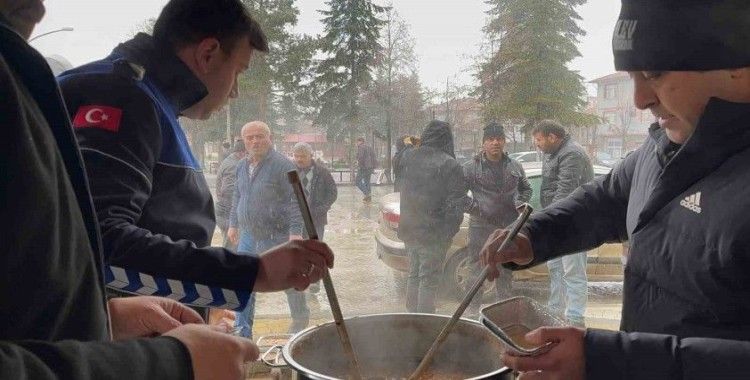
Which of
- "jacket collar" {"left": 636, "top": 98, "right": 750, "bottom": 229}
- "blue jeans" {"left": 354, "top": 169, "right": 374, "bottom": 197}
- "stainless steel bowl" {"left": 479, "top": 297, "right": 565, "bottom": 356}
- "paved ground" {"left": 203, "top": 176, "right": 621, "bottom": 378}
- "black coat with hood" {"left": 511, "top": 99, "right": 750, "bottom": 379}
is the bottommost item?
"paved ground" {"left": 203, "top": 176, "right": 621, "bottom": 378}

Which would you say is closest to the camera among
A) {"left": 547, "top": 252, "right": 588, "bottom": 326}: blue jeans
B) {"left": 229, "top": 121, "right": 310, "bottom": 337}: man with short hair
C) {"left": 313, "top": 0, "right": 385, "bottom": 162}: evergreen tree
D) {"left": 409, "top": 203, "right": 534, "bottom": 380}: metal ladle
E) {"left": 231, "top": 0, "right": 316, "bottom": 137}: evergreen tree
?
{"left": 409, "top": 203, "right": 534, "bottom": 380}: metal ladle

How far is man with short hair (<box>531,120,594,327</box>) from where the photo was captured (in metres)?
4.55

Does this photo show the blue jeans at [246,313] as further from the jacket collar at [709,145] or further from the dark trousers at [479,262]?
the jacket collar at [709,145]

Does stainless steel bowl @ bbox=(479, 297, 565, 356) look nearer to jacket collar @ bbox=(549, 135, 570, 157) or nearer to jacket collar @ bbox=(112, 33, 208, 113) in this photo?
jacket collar @ bbox=(112, 33, 208, 113)

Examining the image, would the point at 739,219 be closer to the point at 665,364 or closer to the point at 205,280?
the point at 665,364

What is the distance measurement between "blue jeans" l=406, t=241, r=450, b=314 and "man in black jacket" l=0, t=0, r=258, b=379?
395cm

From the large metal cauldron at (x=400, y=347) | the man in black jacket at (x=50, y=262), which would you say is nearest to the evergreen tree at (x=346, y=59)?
the large metal cauldron at (x=400, y=347)

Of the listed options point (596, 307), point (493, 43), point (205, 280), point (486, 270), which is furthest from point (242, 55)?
point (493, 43)

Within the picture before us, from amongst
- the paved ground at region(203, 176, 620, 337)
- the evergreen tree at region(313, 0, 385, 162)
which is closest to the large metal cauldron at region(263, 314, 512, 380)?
the evergreen tree at region(313, 0, 385, 162)

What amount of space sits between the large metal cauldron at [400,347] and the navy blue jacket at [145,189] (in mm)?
281

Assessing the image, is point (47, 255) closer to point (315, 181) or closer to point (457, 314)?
point (457, 314)

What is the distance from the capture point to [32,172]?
0.59m

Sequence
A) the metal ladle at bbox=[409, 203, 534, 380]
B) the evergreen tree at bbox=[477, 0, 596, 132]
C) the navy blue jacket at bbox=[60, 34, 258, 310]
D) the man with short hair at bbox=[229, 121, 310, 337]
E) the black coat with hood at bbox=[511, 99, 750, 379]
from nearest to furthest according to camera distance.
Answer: the black coat with hood at bbox=[511, 99, 750, 379], the navy blue jacket at bbox=[60, 34, 258, 310], the metal ladle at bbox=[409, 203, 534, 380], the man with short hair at bbox=[229, 121, 310, 337], the evergreen tree at bbox=[477, 0, 596, 132]

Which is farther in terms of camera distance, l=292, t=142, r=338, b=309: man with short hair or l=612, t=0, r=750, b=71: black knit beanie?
l=292, t=142, r=338, b=309: man with short hair
